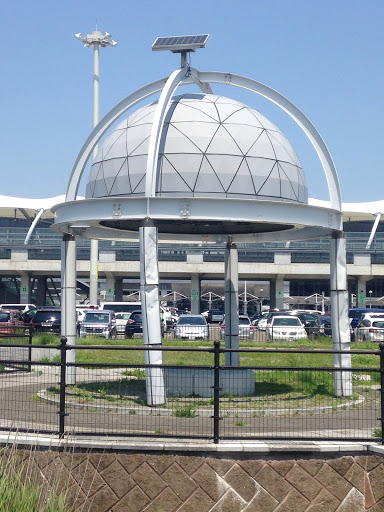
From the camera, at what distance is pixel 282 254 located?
56.6 m

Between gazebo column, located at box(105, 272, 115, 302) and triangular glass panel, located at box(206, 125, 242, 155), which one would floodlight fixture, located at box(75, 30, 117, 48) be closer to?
gazebo column, located at box(105, 272, 115, 302)

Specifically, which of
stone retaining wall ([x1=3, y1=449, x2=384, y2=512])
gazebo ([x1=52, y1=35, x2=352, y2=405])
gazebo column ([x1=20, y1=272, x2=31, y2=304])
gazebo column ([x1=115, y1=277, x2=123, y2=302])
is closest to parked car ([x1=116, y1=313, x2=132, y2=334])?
gazebo column ([x1=20, y1=272, x2=31, y2=304])

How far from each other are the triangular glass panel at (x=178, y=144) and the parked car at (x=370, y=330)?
870 inches

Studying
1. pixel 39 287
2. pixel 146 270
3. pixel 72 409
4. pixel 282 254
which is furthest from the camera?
pixel 39 287

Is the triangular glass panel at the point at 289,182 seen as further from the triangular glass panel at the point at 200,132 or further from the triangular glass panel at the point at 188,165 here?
the triangular glass panel at the point at 188,165

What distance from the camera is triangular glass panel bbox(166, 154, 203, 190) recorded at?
14.0m

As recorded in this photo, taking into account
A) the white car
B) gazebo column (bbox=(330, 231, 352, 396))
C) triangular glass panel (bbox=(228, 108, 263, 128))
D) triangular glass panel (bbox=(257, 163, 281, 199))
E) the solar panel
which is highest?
the solar panel

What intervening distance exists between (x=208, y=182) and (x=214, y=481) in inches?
265

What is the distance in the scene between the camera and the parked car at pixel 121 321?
128 ft

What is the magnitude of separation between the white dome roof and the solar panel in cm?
100

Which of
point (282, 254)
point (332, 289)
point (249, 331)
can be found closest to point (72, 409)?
point (332, 289)

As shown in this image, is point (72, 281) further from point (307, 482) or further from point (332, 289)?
point (307, 482)

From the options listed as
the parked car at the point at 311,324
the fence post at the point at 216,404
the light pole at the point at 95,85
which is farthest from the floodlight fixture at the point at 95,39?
the fence post at the point at 216,404

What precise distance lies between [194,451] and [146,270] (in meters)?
4.91
